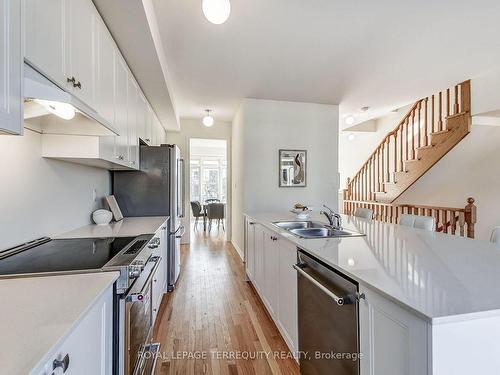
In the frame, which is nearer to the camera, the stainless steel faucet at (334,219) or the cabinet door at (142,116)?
the stainless steel faucet at (334,219)

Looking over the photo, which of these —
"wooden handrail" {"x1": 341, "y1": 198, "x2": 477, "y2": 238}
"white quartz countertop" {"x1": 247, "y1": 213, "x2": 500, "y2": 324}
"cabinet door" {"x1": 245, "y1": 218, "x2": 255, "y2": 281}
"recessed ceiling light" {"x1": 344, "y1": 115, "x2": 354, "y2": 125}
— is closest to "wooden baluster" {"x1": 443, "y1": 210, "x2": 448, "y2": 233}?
"wooden handrail" {"x1": 341, "y1": 198, "x2": 477, "y2": 238}

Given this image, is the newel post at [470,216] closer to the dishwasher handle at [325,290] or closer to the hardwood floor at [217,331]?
the hardwood floor at [217,331]

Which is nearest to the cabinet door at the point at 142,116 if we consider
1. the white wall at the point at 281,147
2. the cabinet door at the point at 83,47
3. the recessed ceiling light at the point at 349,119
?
the cabinet door at the point at 83,47

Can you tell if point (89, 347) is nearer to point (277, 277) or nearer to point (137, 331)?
point (137, 331)

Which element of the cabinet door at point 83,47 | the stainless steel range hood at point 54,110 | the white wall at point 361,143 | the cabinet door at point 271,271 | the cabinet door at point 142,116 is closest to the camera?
the stainless steel range hood at point 54,110

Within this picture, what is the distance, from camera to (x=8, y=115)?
2.69ft

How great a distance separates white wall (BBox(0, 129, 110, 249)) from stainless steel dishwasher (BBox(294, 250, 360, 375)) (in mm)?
1610

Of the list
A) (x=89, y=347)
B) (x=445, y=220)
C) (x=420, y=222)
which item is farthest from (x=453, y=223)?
(x=89, y=347)

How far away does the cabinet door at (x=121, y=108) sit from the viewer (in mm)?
2002

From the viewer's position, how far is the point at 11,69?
84 cm

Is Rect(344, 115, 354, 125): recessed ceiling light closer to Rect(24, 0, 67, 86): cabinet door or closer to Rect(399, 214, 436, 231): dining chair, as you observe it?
Rect(399, 214, 436, 231): dining chair

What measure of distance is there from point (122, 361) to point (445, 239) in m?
2.03

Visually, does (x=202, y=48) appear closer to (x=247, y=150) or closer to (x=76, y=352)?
(x=247, y=150)

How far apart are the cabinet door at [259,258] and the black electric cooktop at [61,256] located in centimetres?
130
